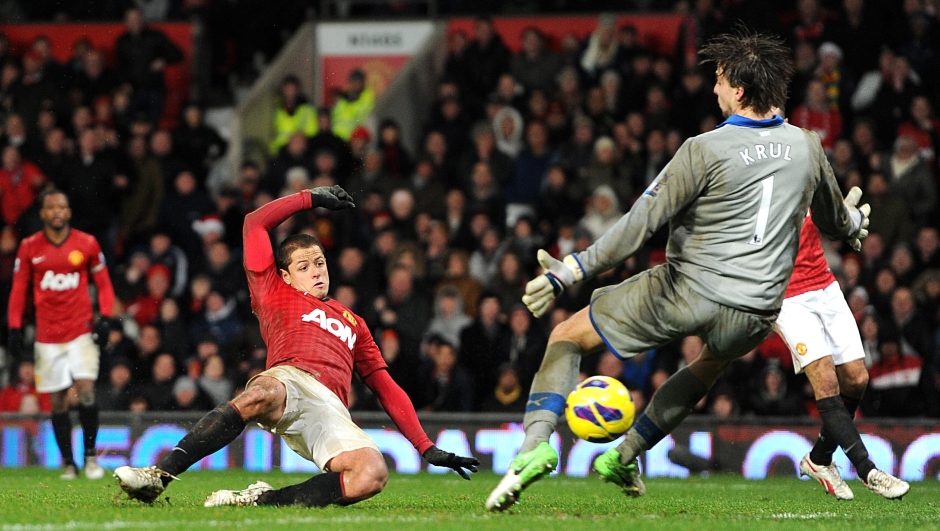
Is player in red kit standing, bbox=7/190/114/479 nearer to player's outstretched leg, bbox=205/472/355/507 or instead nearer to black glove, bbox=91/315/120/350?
black glove, bbox=91/315/120/350

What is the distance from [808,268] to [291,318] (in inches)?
127

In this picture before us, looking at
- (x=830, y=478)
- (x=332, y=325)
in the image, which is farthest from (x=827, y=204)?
(x=332, y=325)

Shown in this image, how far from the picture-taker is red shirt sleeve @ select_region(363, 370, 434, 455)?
269 inches

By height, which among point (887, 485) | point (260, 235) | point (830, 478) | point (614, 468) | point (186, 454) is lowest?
point (830, 478)

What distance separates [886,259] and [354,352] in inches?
284

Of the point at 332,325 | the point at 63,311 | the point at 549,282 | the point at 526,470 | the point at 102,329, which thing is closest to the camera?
the point at 549,282

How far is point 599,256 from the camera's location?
5645 mm

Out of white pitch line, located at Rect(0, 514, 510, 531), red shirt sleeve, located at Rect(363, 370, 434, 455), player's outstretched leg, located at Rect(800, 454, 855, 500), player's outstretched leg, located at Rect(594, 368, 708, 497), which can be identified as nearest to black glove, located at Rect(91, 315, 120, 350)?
red shirt sleeve, located at Rect(363, 370, 434, 455)

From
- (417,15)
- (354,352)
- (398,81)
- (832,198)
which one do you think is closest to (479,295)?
(398,81)

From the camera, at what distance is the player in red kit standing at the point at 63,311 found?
10.4m

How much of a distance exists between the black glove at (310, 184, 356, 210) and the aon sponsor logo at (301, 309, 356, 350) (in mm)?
535

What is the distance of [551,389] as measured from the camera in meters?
5.93

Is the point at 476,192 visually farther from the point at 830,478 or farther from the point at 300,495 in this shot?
the point at 300,495

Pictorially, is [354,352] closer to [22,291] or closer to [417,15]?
[22,291]
